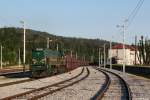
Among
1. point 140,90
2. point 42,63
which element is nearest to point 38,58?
point 42,63

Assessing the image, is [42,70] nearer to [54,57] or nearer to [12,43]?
[54,57]

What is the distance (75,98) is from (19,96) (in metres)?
3.00

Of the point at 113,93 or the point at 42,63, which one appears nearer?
the point at 113,93

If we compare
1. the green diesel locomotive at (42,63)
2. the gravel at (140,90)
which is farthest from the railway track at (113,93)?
the green diesel locomotive at (42,63)

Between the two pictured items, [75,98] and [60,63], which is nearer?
[75,98]

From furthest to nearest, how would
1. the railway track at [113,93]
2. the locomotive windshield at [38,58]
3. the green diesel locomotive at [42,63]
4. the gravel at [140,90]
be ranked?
the locomotive windshield at [38,58], the green diesel locomotive at [42,63], the gravel at [140,90], the railway track at [113,93]

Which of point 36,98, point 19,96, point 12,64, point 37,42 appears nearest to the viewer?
point 36,98

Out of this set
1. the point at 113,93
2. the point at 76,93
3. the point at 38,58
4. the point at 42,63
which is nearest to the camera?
the point at 76,93

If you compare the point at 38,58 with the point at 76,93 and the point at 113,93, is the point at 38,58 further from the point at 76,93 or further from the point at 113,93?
the point at 113,93

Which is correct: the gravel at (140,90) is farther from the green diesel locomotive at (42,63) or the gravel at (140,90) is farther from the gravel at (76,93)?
the green diesel locomotive at (42,63)

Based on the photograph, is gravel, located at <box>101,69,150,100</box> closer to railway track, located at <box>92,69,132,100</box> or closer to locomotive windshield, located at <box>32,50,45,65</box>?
railway track, located at <box>92,69,132,100</box>

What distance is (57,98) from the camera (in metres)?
21.6

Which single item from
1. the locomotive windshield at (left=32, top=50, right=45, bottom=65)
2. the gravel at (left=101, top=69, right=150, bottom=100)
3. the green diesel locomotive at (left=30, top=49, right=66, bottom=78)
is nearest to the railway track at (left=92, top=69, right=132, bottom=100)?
the gravel at (left=101, top=69, right=150, bottom=100)

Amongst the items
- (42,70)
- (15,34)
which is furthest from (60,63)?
(15,34)
